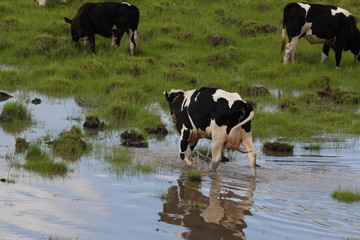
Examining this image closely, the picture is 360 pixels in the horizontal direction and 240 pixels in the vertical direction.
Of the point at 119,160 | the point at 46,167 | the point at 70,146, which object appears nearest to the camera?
the point at 46,167

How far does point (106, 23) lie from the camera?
2177 centimetres

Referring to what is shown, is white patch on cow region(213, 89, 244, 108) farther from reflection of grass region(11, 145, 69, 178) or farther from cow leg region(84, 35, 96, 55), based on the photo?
cow leg region(84, 35, 96, 55)

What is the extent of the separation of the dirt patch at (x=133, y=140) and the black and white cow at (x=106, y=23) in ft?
26.5

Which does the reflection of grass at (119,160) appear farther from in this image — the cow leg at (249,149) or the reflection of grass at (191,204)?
the cow leg at (249,149)

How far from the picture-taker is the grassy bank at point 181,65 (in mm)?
16328

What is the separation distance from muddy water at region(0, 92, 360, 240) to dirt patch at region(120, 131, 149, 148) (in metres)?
0.14

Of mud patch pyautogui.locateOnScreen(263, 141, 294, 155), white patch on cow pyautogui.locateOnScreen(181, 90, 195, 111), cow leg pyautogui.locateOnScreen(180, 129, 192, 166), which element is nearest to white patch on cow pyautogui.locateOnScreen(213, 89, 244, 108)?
white patch on cow pyautogui.locateOnScreen(181, 90, 195, 111)

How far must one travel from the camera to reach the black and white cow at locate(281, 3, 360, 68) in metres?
21.6

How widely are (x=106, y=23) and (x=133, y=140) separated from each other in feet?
28.9

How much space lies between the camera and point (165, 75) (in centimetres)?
1906

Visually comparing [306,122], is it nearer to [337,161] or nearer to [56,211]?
[337,161]

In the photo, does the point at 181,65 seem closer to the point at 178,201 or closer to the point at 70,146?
the point at 70,146

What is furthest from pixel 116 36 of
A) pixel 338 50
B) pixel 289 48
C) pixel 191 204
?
pixel 191 204

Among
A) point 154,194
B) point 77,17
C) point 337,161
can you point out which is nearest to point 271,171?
point 337,161
